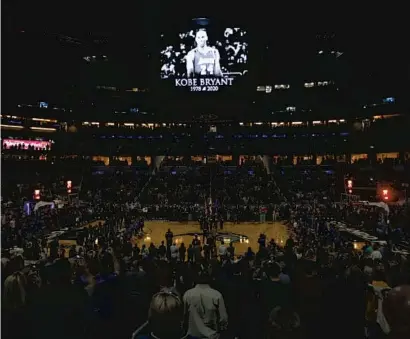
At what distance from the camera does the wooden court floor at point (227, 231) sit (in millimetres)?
22866

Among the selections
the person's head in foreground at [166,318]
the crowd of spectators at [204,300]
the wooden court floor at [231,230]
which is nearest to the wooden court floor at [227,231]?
the wooden court floor at [231,230]

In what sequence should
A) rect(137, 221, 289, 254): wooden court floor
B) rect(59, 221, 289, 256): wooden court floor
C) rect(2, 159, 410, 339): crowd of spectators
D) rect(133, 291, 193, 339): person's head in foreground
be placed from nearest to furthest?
rect(133, 291, 193, 339): person's head in foreground < rect(2, 159, 410, 339): crowd of spectators < rect(59, 221, 289, 256): wooden court floor < rect(137, 221, 289, 254): wooden court floor

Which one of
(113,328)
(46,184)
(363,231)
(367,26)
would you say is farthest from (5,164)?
(113,328)

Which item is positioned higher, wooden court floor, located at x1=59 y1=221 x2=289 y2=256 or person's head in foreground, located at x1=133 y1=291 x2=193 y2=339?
person's head in foreground, located at x1=133 y1=291 x2=193 y2=339

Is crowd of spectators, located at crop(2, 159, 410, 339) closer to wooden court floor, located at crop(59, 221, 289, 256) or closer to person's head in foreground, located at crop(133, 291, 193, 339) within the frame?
person's head in foreground, located at crop(133, 291, 193, 339)

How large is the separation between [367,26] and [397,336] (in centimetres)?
4614

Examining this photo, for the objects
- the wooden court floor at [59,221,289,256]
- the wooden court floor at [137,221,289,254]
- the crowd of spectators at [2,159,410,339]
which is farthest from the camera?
the wooden court floor at [137,221,289,254]

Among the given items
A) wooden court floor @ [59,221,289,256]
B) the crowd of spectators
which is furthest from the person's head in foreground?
wooden court floor @ [59,221,289,256]

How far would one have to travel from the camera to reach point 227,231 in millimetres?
27703

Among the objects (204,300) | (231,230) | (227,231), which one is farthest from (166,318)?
(231,230)

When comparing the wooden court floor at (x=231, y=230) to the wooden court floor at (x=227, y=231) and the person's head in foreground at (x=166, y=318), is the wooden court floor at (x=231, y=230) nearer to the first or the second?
the wooden court floor at (x=227, y=231)

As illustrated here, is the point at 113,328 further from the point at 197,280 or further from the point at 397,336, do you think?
the point at 397,336

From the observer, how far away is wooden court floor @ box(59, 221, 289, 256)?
75.0 ft

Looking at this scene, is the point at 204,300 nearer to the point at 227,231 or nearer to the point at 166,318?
the point at 166,318
